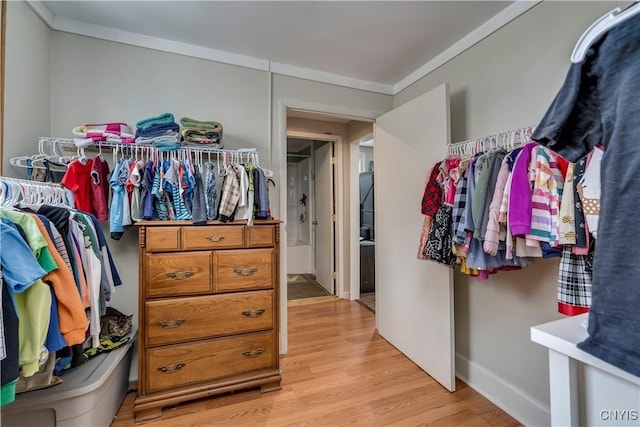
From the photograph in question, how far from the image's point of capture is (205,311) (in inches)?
65.4

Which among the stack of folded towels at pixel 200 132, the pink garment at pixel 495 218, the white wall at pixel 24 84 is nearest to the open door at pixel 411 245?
the pink garment at pixel 495 218

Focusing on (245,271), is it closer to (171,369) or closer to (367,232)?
(171,369)

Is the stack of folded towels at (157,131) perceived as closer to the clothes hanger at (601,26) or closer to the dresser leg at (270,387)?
the dresser leg at (270,387)

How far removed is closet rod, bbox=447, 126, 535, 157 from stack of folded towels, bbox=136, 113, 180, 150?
1.81 m

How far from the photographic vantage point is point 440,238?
169 cm

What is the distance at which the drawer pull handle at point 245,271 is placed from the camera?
173 cm

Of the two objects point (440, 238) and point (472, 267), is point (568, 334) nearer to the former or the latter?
point (472, 267)

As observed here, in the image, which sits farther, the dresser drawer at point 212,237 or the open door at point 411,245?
the open door at point 411,245

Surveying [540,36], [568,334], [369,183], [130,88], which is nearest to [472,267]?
[568,334]

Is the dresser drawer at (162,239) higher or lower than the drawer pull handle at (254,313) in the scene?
higher

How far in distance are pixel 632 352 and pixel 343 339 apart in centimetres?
228

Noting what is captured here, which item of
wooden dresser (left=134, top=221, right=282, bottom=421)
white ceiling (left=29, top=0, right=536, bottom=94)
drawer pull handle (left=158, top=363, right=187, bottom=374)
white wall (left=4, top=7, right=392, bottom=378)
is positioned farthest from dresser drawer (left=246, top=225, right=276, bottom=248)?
white ceiling (left=29, top=0, right=536, bottom=94)

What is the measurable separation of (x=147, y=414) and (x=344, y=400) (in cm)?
114

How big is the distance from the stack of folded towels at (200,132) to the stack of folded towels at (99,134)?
1.04 ft
